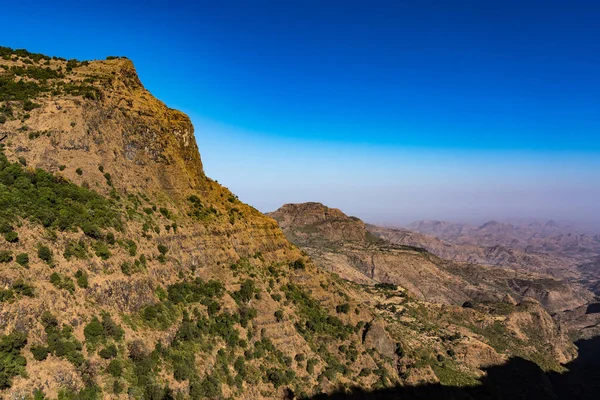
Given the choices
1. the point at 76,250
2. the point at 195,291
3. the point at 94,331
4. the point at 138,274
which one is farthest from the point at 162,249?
the point at 94,331

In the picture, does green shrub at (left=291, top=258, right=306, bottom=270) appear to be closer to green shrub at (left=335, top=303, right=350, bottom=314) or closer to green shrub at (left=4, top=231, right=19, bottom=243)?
green shrub at (left=335, top=303, right=350, bottom=314)

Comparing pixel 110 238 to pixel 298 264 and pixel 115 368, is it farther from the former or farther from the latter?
pixel 298 264

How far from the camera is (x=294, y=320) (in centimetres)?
4953

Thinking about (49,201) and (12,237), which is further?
(49,201)

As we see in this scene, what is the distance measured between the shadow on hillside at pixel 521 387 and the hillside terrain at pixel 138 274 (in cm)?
175

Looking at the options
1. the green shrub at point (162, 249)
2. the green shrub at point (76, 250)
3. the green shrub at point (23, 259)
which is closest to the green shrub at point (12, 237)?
the green shrub at point (23, 259)

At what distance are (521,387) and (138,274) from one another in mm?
89435

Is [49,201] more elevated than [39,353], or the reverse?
[49,201]

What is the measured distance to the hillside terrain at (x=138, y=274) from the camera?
87.4 ft

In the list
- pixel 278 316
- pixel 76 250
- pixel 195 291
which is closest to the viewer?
pixel 76 250

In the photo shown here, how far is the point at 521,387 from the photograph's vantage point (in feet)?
274

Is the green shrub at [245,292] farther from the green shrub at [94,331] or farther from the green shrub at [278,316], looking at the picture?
the green shrub at [94,331]

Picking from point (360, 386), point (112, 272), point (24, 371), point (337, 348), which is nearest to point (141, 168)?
point (112, 272)

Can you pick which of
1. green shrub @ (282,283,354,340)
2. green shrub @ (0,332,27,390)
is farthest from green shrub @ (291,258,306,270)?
green shrub @ (0,332,27,390)
